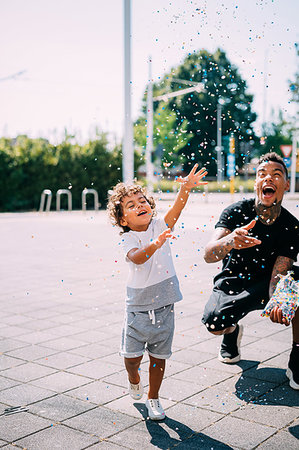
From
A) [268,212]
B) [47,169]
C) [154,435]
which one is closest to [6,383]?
[154,435]

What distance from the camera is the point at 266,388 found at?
383 cm

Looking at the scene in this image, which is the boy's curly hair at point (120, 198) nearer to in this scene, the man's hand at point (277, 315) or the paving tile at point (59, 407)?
the man's hand at point (277, 315)

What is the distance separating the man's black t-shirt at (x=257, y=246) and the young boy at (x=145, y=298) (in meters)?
0.74

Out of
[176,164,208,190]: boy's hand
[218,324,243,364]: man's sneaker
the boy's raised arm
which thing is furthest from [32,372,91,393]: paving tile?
[176,164,208,190]: boy's hand

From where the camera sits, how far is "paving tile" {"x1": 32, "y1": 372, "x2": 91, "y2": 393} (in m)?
3.86

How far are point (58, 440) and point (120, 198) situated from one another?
4.70ft

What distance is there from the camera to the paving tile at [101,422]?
319cm

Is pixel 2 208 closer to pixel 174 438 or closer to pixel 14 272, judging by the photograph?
pixel 14 272

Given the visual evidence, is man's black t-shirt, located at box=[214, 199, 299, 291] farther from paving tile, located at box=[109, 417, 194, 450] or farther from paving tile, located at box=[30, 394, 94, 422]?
paving tile, located at box=[30, 394, 94, 422]

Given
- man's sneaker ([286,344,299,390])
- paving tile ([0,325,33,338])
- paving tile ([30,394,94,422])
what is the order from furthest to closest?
paving tile ([0,325,33,338]), man's sneaker ([286,344,299,390]), paving tile ([30,394,94,422])

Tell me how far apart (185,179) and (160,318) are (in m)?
0.92

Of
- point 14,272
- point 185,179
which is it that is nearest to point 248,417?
point 185,179

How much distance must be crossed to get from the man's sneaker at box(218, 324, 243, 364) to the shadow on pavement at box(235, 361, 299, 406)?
171 mm

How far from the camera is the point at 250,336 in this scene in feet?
16.7
